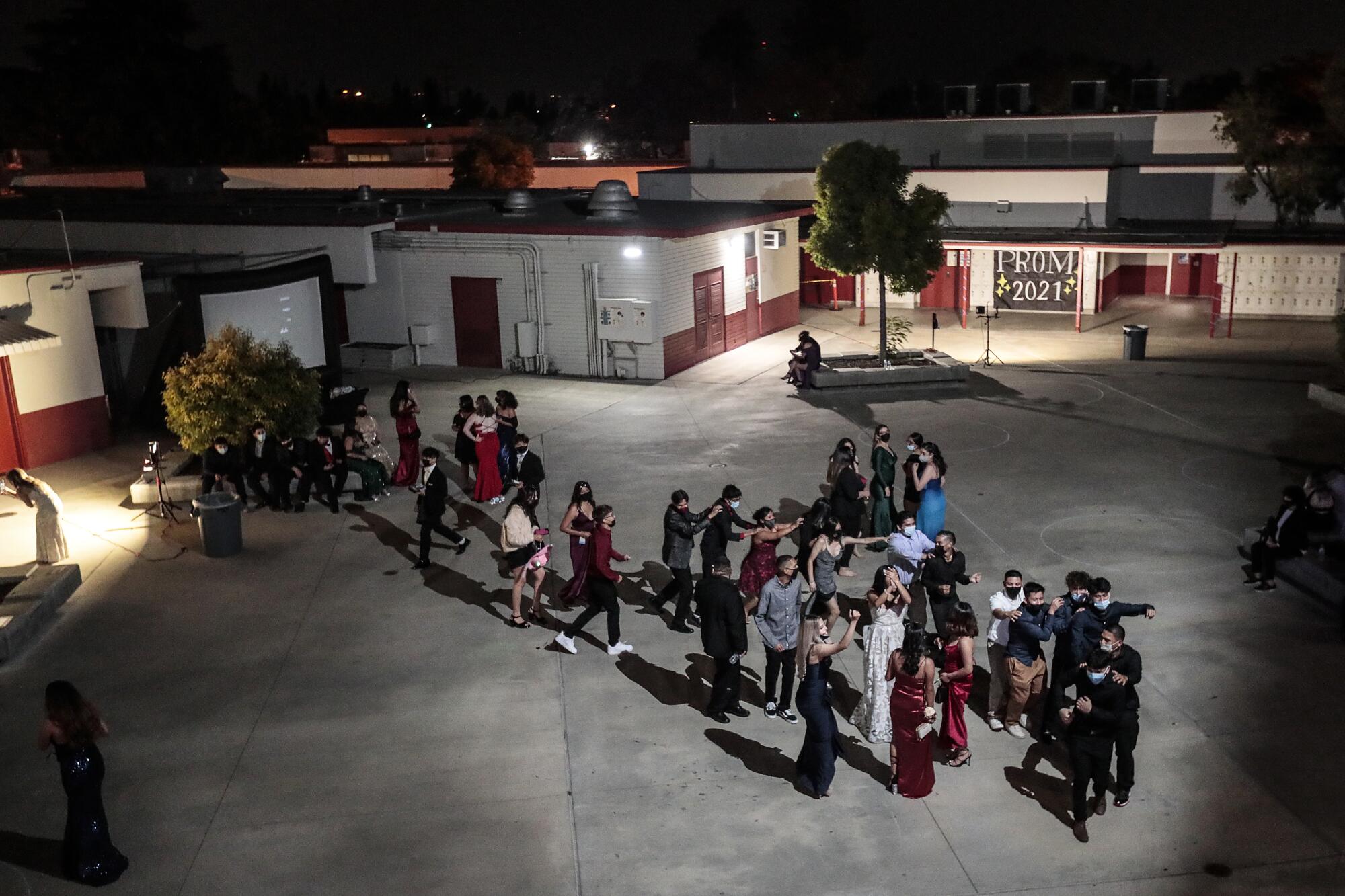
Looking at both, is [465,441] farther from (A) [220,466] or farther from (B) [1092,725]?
(B) [1092,725]

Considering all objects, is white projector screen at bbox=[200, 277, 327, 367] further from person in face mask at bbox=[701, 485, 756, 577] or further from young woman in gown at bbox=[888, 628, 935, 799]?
young woman in gown at bbox=[888, 628, 935, 799]

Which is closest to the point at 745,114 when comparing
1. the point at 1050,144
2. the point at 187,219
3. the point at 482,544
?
the point at 1050,144

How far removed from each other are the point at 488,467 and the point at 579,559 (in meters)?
5.38

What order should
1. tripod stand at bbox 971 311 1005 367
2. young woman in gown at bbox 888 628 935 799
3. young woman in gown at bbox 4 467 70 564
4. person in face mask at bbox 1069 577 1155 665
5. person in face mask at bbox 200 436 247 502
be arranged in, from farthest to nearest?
tripod stand at bbox 971 311 1005 367 → person in face mask at bbox 200 436 247 502 → young woman in gown at bbox 4 467 70 564 → person in face mask at bbox 1069 577 1155 665 → young woman in gown at bbox 888 628 935 799

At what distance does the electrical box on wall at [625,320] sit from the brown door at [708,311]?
2256 millimetres

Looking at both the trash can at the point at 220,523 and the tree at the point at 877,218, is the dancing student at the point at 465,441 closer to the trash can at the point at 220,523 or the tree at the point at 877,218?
the trash can at the point at 220,523

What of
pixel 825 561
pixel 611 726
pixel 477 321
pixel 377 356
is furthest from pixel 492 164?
pixel 611 726

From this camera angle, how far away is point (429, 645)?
1219cm

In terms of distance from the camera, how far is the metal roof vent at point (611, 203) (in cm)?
2750

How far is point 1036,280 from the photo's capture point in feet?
111

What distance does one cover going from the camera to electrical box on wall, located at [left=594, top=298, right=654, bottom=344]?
24953 millimetres

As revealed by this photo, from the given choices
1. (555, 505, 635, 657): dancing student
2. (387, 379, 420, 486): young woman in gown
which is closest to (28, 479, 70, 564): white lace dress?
(387, 379, 420, 486): young woman in gown

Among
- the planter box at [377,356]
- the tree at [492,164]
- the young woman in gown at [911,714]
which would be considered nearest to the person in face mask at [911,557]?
the young woman in gown at [911,714]

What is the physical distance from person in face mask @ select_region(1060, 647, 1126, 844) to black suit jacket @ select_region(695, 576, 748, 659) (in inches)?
107
